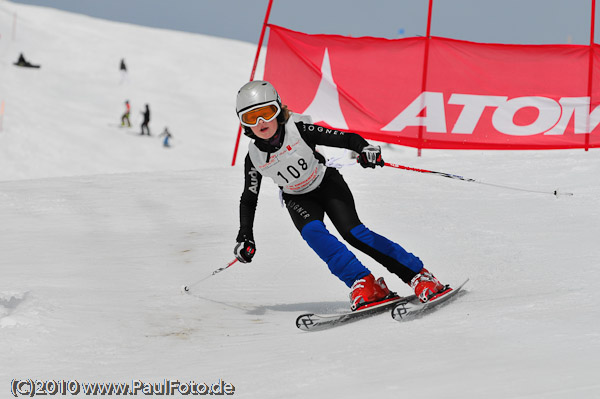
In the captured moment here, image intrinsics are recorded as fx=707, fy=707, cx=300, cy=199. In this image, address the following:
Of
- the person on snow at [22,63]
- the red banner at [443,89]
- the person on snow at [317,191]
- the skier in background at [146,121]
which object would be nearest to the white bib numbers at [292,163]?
the person on snow at [317,191]

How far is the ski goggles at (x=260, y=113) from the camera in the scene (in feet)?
13.1

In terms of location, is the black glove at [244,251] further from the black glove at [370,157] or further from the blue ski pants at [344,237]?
the black glove at [370,157]

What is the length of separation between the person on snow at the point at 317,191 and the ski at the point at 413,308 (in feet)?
0.14

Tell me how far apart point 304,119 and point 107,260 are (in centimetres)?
225

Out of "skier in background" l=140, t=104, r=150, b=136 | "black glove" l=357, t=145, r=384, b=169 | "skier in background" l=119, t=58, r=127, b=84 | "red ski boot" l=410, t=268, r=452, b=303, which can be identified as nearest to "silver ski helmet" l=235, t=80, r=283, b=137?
"black glove" l=357, t=145, r=384, b=169

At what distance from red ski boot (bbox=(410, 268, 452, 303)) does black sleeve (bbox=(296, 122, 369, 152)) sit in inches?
32.8

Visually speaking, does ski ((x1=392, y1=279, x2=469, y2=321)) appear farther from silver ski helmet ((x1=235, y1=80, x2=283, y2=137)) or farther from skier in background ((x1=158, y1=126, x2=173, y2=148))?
skier in background ((x1=158, y1=126, x2=173, y2=148))

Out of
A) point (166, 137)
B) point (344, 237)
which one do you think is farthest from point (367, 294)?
point (166, 137)

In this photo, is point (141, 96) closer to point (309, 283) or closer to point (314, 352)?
point (309, 283)

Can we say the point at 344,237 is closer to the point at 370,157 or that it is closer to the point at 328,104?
the point at 370,157

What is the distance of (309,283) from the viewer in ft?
16.8

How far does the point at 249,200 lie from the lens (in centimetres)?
433

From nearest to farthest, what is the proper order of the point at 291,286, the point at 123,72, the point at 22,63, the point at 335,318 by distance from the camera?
the point at 335,318 → the point at 291,286 → the point at 22,63 → the point at 123,72

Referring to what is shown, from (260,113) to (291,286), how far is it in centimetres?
155
